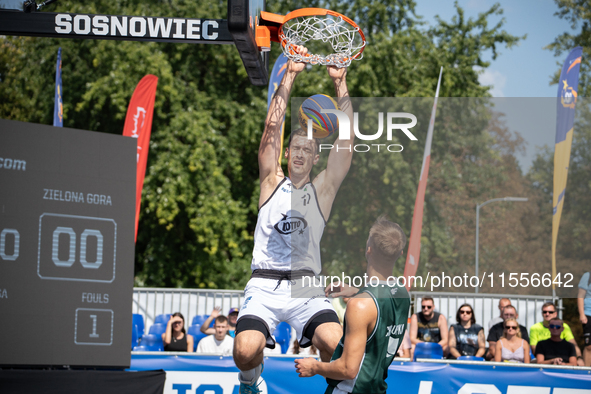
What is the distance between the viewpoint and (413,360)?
25.0 ft

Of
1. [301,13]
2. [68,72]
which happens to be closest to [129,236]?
[301,13]

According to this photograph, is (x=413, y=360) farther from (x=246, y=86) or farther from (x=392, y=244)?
(x=246, y=86)

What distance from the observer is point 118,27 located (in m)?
6.00

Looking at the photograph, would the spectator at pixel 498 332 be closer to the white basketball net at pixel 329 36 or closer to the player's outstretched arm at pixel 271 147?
the white basketball net at pixel 329 36

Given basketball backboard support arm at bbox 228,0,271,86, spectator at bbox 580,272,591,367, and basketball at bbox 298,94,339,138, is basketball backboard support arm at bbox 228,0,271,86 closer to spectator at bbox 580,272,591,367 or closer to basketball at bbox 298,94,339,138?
basketball at bbox 298,94,339,138

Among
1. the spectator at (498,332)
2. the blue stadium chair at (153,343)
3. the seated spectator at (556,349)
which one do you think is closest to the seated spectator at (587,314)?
the seated spectator at (556,349)

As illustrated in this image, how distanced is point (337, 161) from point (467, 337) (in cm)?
439

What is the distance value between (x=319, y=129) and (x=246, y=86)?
56.3ft

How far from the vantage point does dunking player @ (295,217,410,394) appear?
3936mm

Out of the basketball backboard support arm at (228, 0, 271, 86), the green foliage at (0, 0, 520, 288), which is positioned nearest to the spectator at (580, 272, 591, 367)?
the basketball backboard support arm at (228, 0, 271, 86)

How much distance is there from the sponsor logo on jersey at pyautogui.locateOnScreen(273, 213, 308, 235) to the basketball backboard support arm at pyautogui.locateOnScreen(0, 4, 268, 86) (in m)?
1.58

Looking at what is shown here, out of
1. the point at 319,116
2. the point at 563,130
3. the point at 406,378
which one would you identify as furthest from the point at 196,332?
the point at 563,130

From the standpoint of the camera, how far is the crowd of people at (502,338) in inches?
329

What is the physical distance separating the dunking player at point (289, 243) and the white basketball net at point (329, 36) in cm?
14
